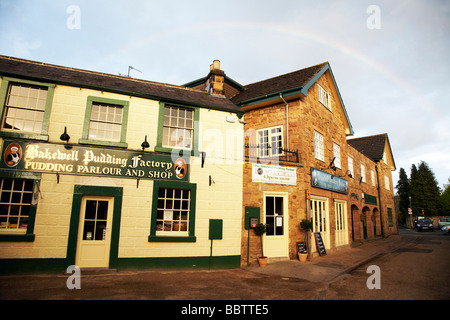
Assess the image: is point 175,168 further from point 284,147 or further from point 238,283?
point 284,147

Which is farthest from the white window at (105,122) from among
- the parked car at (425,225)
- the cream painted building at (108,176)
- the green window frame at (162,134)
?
the parked car at (425,225)

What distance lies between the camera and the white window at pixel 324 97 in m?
15.4

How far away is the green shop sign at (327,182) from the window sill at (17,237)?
36.9 feet

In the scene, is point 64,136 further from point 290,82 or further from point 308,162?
point 290,82

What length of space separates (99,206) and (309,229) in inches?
334

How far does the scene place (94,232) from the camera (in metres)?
8.46

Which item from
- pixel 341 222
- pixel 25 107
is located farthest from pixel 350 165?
pixel 25 107

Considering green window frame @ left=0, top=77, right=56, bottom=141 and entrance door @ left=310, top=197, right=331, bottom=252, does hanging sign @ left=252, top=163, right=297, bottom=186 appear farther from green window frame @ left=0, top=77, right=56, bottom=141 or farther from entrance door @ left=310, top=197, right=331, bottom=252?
green window frame @ left=0, top=77, right=56, bottom=141

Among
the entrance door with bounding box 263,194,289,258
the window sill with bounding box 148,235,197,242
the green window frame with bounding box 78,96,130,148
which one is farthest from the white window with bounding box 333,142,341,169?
the green window frame with bounding box 78,96,130,148

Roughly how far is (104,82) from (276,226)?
8841 mm

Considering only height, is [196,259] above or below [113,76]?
below
